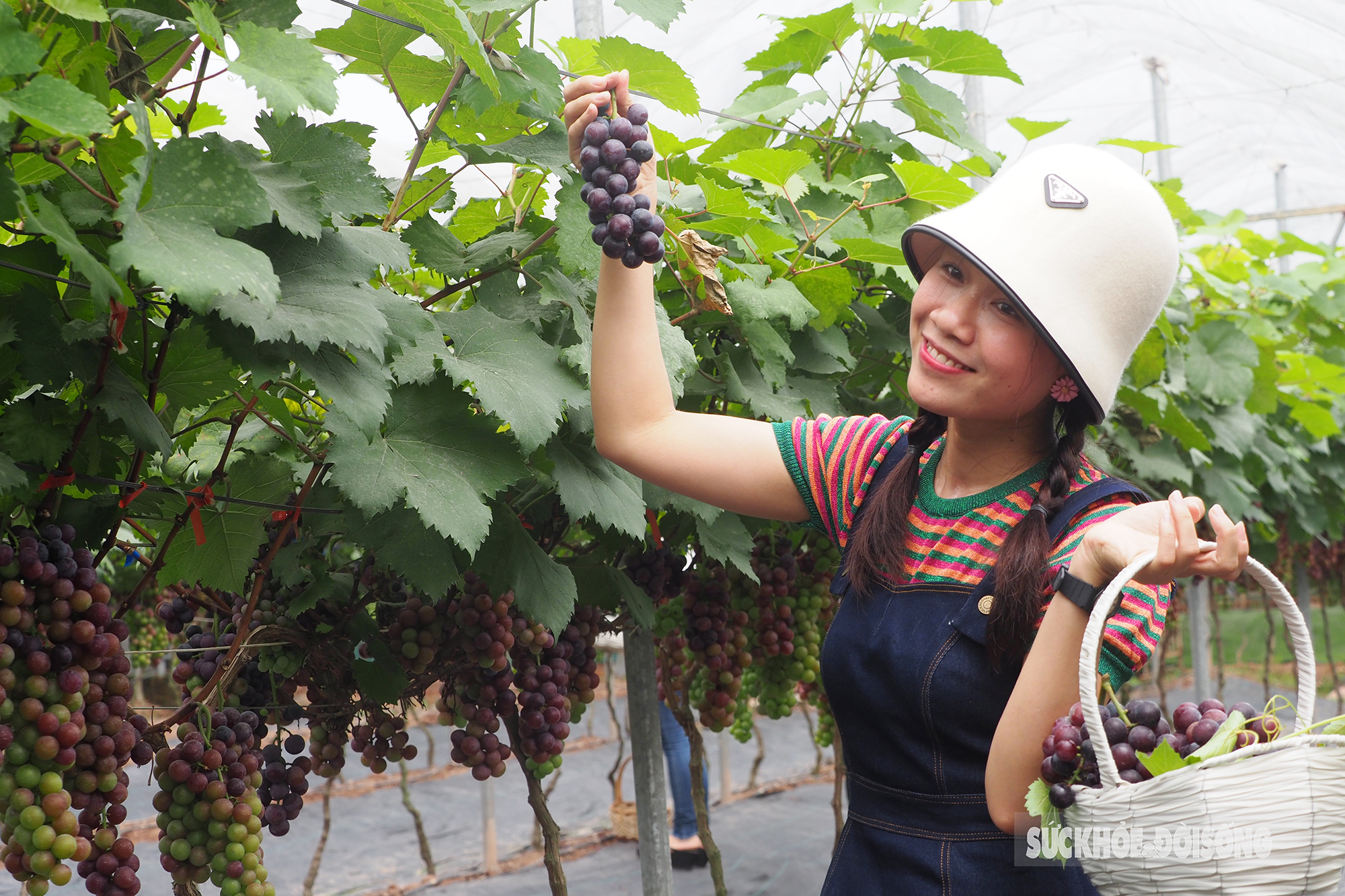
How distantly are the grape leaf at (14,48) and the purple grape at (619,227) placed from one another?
52 centimetres

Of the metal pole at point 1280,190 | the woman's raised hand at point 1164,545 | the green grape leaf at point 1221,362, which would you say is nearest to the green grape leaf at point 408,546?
the woman's raised hand at point 1164,545

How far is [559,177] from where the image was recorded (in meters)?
1.32

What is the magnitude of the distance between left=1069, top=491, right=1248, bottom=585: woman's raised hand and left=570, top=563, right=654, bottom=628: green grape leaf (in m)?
0.88

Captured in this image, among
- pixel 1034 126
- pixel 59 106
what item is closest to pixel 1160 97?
pixel 1034 126

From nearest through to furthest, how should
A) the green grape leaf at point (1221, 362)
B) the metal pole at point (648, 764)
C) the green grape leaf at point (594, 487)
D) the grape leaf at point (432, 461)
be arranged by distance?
1. the grape leaf at point (432, 461)
2. the green grape leaf at point (594, 487)
3. the metal pole at point (648, 764)
4. the green grape leaf at point (1221, 362)

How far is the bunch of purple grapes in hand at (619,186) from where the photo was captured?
1.11 meters

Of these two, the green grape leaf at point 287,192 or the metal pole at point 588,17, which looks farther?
the metal pole at point 588,17

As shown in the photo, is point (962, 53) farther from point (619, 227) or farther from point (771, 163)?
point (619, 227)

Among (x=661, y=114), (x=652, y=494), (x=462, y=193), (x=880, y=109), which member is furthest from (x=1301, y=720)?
(x=880, y=109)

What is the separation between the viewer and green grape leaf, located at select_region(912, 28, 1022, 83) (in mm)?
2000

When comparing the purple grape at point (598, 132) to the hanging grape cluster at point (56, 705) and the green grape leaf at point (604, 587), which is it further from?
the green grape leaf at point (604, 587)

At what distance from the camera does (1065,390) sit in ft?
3.86

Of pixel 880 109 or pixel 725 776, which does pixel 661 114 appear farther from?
pixel 725 776

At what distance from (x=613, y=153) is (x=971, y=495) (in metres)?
0.58
